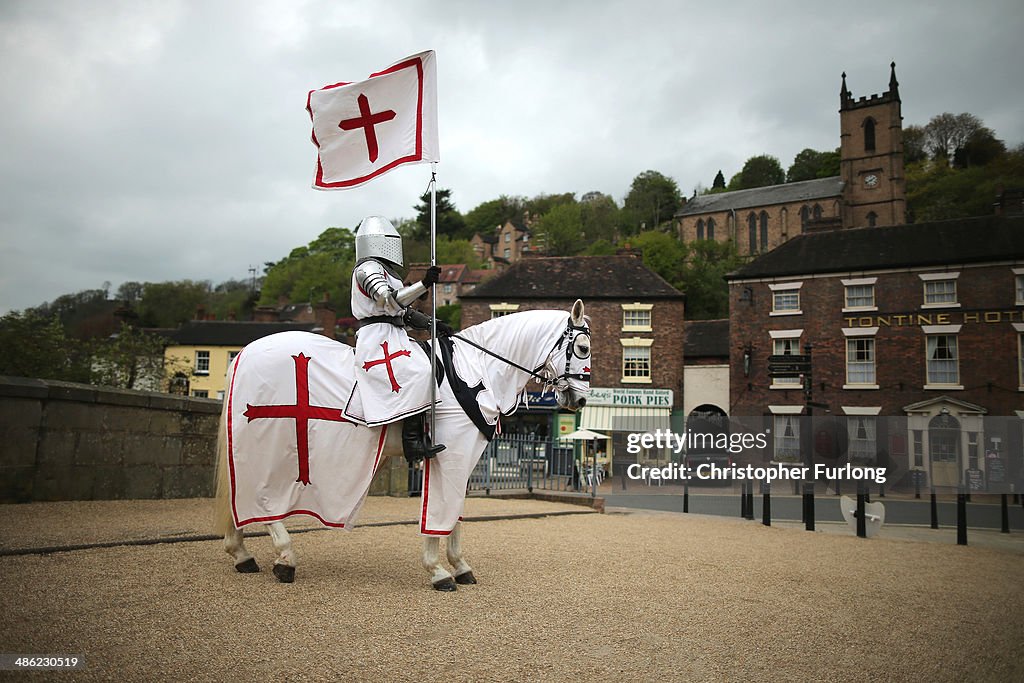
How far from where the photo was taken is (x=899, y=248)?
2891 cm

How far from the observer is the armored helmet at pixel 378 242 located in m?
6.01

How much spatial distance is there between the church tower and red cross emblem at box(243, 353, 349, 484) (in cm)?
7275

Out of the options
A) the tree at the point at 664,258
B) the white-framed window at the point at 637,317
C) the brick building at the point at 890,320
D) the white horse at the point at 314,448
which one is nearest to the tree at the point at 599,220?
the tree at the point at 664,258

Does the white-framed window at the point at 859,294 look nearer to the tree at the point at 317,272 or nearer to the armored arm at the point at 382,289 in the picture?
the armored arm at the point at 382,289

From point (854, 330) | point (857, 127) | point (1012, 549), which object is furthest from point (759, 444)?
point (857, 127)

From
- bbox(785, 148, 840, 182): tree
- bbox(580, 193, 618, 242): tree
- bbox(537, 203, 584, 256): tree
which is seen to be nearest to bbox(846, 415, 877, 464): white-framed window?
bbox(537, 203, 584, 256): tree

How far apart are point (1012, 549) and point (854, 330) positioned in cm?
1947

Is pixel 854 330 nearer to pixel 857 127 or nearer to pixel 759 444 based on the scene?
pixel 759 444

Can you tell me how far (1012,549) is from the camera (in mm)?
10602

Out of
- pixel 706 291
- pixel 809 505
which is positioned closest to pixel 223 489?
pixel 809 505

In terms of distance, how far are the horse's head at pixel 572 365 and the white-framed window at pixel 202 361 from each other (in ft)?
136

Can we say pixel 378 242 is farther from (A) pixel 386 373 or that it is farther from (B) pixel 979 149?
(B) pixel 979 149

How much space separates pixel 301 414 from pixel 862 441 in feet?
33.3

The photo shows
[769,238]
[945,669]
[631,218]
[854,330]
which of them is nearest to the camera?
[945,669]
